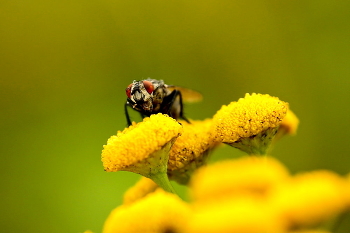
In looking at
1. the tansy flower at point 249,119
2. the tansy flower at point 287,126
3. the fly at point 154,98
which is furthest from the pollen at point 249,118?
the fly at point 154,98

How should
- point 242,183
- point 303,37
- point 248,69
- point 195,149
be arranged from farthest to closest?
point 248,69
point 303,37
point 195,149
point 242,183

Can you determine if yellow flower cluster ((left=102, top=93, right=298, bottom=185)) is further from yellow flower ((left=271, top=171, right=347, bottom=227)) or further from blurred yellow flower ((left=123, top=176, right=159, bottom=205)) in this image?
yellow flower ((left=271, top=171, right=347, bottom=227))

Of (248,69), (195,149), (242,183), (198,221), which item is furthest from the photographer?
(248,69)

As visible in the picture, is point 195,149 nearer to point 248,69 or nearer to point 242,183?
point 242,183

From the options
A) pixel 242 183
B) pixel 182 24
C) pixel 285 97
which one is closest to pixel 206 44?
pixel 182 24

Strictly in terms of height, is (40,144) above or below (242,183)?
above

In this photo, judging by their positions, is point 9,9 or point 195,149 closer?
point 195,149

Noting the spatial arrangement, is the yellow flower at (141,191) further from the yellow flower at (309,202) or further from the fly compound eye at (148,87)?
the yellow flower at (309,202)
